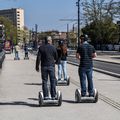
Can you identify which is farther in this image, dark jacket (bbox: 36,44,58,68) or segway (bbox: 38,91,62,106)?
dark jacket (bbox: 36,44,58,68)

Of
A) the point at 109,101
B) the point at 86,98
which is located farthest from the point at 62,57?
the point at 86,98

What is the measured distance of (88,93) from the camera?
1376 centimetres

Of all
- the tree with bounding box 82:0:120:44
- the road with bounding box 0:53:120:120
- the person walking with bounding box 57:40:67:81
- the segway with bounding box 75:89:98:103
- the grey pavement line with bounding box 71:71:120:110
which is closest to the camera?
the road with bounding box 0:53:120:120

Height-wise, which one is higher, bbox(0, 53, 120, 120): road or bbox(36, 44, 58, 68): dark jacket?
bbox(36, 44, 58, 68): dark jacket

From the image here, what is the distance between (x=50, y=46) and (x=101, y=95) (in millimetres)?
3418

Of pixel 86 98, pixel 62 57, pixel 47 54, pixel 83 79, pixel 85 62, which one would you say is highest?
pixel 47 54

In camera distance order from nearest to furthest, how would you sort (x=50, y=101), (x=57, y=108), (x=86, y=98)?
(x=57, y=108), (x=50, y=101), (x=86, y=98)

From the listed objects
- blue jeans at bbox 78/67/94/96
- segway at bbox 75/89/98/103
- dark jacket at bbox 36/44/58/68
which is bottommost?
segway at bbox 75/89/98/103

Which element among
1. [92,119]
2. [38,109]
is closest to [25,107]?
[38,109]

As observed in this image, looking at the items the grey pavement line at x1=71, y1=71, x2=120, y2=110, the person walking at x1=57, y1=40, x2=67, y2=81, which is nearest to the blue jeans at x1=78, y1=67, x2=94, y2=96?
the grey pavement line at x1=71, y1=71, x2=120, y2=110

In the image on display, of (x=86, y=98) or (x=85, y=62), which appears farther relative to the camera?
(x=85, y=62)

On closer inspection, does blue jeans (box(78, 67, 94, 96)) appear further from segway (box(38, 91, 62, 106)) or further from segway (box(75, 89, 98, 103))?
segway (box(38, 91, 62, 106))

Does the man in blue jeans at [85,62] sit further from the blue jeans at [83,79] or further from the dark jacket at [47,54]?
the dark jacket at [47,54]

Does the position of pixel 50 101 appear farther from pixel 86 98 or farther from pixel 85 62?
pixel 85 62
